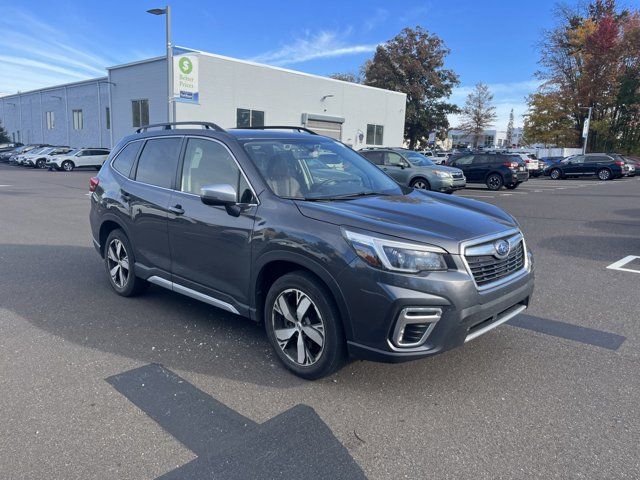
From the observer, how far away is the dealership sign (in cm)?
2102

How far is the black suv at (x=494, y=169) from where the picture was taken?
2134 cm

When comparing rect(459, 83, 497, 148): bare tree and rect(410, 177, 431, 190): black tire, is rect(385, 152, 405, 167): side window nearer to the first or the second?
rect(410, 177, 431, 190): black tire

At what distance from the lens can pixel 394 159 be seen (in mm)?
17078

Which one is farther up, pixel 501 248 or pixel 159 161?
pixel 159 161

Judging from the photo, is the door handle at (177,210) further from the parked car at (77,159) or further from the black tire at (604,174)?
the parked car at (77,159)

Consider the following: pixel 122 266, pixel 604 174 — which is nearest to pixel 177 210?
pixel 122 266

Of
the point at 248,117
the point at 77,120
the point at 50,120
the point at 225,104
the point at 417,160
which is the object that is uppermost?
the point at 225,104

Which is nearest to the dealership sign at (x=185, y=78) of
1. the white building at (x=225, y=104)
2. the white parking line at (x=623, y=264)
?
the white building at (x=225, y=104)

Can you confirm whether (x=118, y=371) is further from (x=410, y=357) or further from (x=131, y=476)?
(x=410, y=357)

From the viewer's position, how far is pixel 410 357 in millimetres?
3119

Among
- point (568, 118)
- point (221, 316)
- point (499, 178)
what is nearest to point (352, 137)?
point (499, 178)

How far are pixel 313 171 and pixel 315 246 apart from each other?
111cm

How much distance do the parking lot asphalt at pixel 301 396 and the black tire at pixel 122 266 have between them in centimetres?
16

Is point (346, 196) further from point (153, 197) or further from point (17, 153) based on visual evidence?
point (17, 153)
